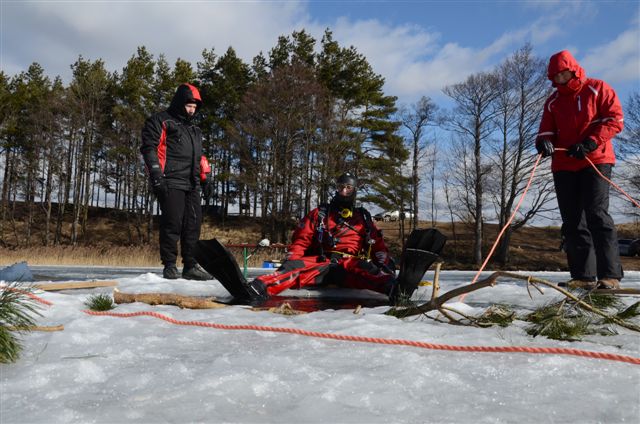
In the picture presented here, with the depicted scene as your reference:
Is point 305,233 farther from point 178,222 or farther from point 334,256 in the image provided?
point 178,222

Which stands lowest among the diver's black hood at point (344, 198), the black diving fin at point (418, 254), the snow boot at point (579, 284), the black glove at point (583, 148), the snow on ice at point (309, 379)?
the snow on ice at point (309, 379)

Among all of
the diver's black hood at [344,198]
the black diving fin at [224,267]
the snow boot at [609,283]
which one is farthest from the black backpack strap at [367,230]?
the snow boot at [609,283]

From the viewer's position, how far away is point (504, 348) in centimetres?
173

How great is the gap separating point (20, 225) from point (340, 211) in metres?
38.4

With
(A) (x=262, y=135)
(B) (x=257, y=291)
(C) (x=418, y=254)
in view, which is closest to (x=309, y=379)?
(C) (x=418, y=254)

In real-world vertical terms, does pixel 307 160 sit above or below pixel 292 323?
above

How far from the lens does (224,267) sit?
11.4ft

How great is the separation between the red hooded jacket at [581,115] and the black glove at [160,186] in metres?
3.80

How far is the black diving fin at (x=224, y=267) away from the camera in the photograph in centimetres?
338

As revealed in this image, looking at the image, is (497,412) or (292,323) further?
(292,323)

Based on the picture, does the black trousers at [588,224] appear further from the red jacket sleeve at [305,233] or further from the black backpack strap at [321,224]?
the red jacket sleeve at [305,233]

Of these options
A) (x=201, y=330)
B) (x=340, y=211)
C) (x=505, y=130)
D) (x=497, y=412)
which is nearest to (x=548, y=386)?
(x=497, y=412)

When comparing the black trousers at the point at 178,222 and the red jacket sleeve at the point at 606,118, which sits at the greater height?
the red jacket sleeve at the point at 606,118

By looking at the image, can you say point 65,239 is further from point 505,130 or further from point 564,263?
point 564,263
